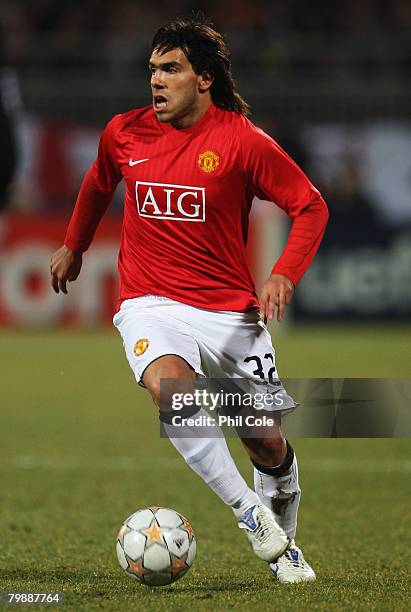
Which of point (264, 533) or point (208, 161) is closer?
point (264, 533)

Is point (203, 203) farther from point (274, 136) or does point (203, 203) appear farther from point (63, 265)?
point (274, 136)

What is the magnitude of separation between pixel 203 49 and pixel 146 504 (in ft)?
8.81

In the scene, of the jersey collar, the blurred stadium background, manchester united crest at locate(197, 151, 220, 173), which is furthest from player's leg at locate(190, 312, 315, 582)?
the blurred stadium background

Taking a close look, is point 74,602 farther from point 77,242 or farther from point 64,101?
point 64,101

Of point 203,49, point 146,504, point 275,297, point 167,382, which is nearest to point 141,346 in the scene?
point 167,382

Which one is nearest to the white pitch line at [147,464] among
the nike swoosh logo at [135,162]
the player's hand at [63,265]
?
the player's hand at [63,265]

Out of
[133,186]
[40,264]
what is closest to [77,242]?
[133,186]

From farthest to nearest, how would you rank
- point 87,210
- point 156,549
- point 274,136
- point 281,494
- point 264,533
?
point 274,136 → point 87,210 → point 281,494 → point 264,533 → point 156,549

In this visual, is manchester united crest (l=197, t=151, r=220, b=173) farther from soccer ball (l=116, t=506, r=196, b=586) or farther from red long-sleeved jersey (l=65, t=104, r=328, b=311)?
soccer ball (l=116, t=506, r=196, b=586)

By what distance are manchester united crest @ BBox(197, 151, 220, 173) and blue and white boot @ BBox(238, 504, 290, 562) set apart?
4.22 feet

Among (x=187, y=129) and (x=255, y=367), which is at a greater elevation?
(x=187, y=129)

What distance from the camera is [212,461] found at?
14.5 ft

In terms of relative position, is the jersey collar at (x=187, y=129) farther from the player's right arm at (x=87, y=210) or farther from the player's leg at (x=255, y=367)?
the player's leg at (x=255, y=367)

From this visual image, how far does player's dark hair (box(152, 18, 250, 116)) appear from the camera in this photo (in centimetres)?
469
